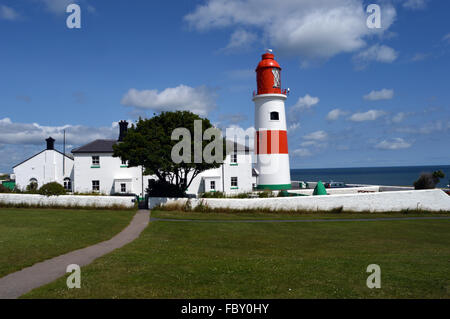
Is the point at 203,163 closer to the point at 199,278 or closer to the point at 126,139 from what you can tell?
the point at 126,139

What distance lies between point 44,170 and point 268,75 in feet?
89.8

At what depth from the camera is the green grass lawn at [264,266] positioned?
7.98 meters

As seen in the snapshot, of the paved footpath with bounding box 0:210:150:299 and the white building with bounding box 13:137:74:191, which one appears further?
the white building with bounding box 13:137:74:191

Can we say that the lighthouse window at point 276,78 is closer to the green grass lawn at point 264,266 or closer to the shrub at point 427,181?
the shrub at point 427,181

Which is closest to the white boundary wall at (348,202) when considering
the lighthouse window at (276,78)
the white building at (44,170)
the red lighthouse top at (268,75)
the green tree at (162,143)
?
the green tree at (162,143)

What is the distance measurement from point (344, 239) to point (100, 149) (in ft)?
89.7

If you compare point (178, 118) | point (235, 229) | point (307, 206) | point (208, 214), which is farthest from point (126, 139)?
point (307, 206)

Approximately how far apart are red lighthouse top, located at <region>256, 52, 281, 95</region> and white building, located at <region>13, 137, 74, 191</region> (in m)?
23.7

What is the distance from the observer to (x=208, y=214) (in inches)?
976

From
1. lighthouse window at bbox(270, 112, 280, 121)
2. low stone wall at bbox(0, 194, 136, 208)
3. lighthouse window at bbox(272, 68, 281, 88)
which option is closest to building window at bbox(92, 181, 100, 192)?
low stone wall at bbox(0, 194, 136, 208)

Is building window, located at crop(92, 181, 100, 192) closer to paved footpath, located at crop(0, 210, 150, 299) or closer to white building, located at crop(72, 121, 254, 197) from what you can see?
white building, located at crop(72, 121, 254, 197)

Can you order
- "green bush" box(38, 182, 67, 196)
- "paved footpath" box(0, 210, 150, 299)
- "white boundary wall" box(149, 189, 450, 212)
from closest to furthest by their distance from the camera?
"paved footpath" box(0, 210, 150, 299)
"white boundary wall" box(149, 189, 450, 212)
"green bush" box(38, 182, 67, 196)

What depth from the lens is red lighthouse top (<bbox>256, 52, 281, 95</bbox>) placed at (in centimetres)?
3622

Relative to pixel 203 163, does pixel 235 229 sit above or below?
below
